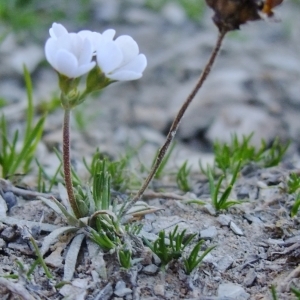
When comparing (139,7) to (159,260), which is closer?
(159,260)

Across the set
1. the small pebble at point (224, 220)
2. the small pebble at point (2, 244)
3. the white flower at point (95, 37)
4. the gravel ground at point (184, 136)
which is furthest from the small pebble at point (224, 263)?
the white flower at point (95, 37)

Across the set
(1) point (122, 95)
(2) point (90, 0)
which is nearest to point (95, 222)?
(1) point (122, 95)

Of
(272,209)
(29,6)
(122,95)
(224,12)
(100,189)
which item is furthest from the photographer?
(29,6)

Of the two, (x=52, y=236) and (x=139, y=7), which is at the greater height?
(x=139, y=7)

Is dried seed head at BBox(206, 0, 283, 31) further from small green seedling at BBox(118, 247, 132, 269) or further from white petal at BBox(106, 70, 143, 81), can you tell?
small green seedling at BBox(118, 247, 132, 269)

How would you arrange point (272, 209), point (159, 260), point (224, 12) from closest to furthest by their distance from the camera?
point (224, 12) → point (159, 260) → point (272, 209)

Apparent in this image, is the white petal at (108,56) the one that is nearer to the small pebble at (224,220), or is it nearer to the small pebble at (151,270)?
the small pebble at (151,270)

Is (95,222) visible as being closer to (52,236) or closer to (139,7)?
(52,236)
